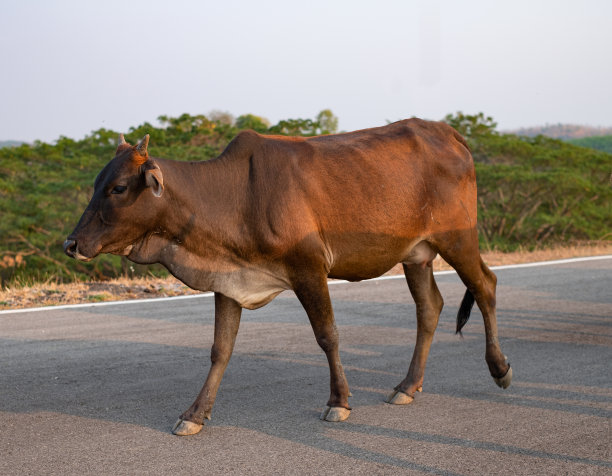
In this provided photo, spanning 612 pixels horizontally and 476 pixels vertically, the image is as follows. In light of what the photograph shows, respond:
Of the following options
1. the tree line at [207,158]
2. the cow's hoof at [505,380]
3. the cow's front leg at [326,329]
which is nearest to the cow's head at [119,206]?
the cow's front leg at [326,329]

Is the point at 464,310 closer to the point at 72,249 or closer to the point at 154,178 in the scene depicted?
the point at 154,178

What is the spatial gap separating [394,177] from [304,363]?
Answer: 2.01 meters

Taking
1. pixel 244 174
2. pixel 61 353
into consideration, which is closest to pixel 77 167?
pixel 61 353

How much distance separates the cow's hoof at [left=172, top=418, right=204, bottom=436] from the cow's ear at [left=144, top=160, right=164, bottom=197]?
144cm

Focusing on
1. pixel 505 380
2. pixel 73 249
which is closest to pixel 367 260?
pixel 505 380

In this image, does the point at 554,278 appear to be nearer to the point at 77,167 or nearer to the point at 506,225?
the point at 506,225

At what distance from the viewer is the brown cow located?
16.6 feet

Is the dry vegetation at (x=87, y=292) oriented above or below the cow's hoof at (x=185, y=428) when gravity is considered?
below

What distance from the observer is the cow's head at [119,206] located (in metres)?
4.97

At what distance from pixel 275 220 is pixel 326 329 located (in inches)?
31.1

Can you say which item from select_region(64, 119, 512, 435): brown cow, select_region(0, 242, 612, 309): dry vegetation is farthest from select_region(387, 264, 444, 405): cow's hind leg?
select_region(0, 242, 612, 309): dry vegetation

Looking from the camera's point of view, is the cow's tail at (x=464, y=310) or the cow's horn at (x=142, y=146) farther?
the cow's tail at (x=464, y=310)

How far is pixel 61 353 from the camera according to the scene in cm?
735

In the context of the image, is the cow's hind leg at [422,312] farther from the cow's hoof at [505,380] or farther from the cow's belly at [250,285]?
the cow's belly at [250,285]
